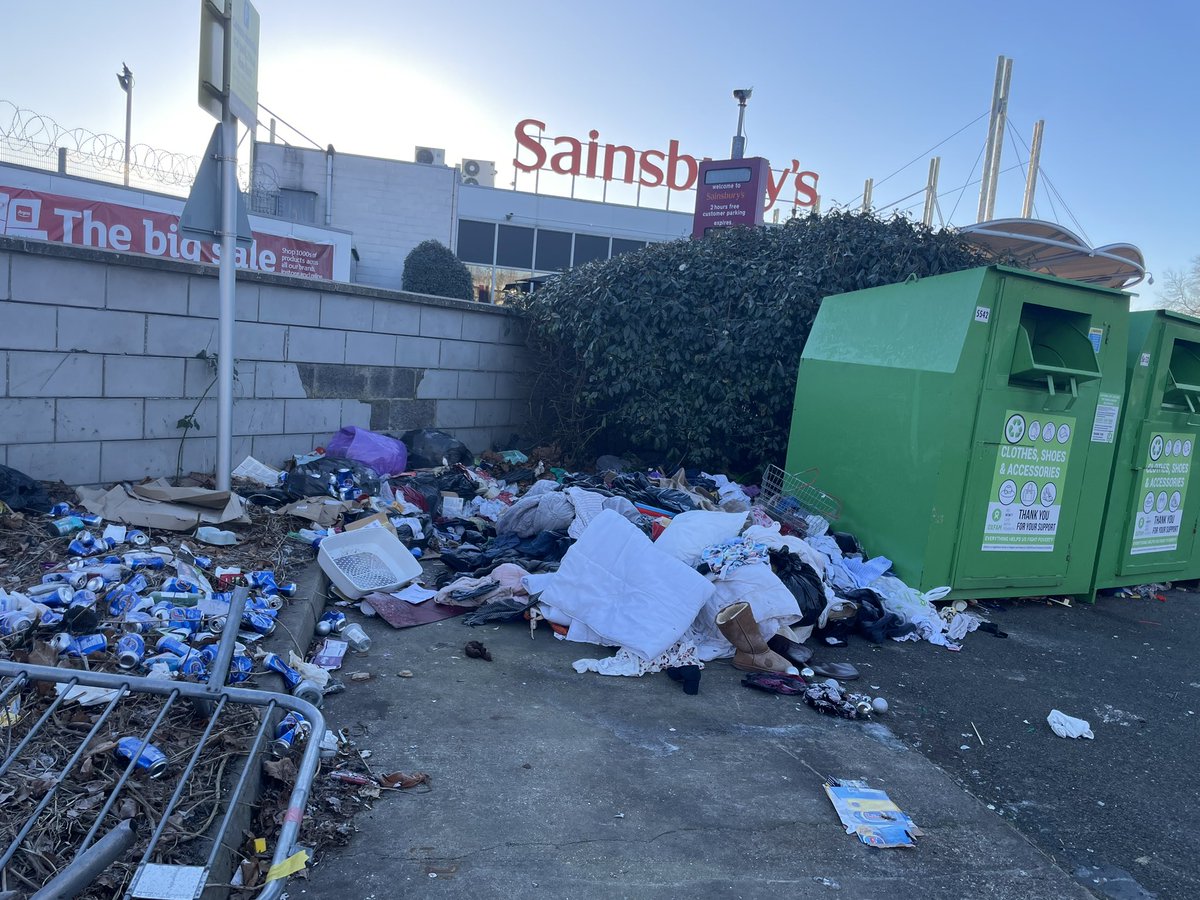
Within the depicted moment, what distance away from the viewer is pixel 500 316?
779 cm

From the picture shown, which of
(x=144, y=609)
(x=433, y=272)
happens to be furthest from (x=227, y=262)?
(x=433, y=272)

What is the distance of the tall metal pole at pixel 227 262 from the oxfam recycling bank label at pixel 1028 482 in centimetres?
459

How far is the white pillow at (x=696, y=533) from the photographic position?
4.50m

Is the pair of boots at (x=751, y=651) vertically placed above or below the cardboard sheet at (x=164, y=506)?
below

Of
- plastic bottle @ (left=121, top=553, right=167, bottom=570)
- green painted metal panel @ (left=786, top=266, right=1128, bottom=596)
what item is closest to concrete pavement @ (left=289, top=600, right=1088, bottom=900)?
plastic bottle @ (left=121, top=553, right=167, bottom=570)

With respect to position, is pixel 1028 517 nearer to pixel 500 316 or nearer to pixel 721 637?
pixel 721 637

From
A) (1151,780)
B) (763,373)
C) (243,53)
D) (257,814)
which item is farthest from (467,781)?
(763,373)

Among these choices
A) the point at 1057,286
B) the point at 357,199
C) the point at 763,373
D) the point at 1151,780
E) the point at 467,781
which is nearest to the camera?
the point at 467,781

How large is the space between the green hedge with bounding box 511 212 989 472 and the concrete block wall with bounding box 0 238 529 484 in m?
1.39

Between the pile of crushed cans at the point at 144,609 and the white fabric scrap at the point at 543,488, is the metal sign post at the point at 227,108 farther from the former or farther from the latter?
the white fabric scrap at the point at 543,488

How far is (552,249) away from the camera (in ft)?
77.4

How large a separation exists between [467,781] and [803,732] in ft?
4.47

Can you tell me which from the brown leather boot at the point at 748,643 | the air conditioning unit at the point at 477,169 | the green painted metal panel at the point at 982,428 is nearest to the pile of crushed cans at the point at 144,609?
the brown leather boot at the point at 748,643

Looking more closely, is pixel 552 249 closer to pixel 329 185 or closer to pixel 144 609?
pixel 329 185
